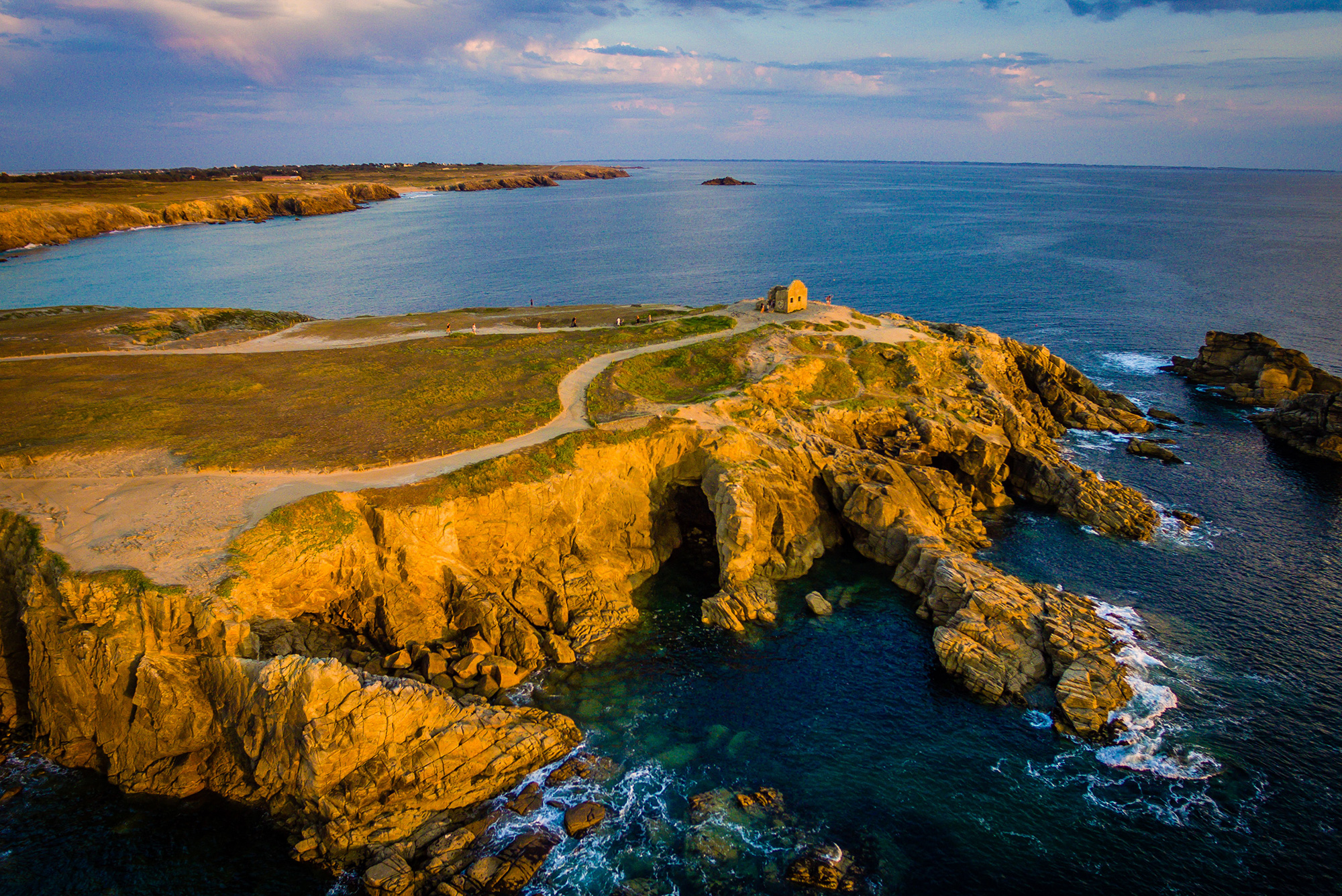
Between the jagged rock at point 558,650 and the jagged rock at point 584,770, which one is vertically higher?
the jagged rock at point 558,650

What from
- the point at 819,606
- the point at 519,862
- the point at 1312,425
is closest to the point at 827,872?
the point at 519,862

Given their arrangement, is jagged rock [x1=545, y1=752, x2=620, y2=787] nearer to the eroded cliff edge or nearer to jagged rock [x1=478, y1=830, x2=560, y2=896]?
the eroded cliff edge

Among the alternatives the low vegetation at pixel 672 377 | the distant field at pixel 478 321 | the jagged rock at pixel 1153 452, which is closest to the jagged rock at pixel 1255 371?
the jagged rock at pixel 1153 452

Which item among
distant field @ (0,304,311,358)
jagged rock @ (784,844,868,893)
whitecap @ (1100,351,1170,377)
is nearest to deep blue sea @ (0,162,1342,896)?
jagged rock @ (784,844,868,893)

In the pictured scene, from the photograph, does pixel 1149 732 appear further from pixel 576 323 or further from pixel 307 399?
pixel 576 323

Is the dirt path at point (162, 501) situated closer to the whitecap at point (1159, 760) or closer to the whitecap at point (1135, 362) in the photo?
the whitecap at point (1159, 760)

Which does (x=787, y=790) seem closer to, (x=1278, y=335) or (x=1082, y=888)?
(x=1082, y=888)
